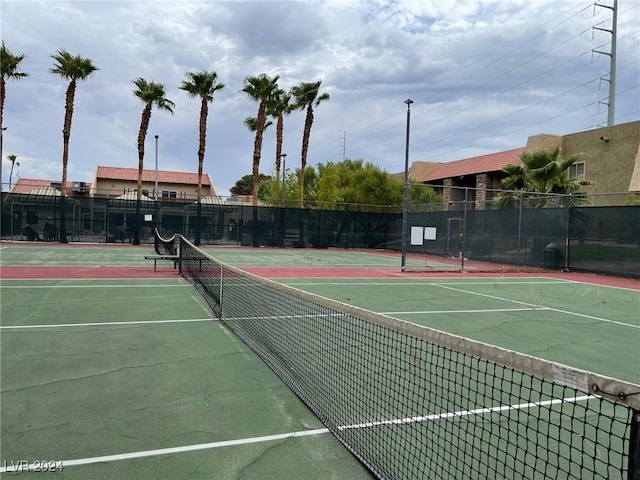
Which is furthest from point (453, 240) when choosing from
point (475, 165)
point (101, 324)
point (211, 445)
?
point (211, 445)

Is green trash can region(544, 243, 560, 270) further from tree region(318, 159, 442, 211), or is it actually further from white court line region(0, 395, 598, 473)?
tree region(318, 159, 442, 211)

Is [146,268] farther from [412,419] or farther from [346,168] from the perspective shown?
[346,168]

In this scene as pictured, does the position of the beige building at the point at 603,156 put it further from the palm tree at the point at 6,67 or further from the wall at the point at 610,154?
the palm tree at the point at 6,67

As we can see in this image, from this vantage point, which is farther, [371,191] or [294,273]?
[371,191]

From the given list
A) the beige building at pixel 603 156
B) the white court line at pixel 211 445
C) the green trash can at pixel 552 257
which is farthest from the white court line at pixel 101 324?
the beige building at pixel 603 156

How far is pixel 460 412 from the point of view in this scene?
4285mm

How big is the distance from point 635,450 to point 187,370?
4.64 m

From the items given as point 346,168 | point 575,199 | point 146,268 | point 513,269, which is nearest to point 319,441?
point 146,268

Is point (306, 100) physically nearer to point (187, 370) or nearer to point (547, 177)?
point (547, 177)

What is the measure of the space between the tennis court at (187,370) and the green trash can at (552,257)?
7.91 m

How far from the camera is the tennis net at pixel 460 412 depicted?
108 inches

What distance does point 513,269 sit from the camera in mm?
21172

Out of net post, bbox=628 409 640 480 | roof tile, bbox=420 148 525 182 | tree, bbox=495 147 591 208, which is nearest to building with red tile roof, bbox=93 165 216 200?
roof tile, bbox=420 148 525 182

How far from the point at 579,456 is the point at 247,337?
460 centimetres
